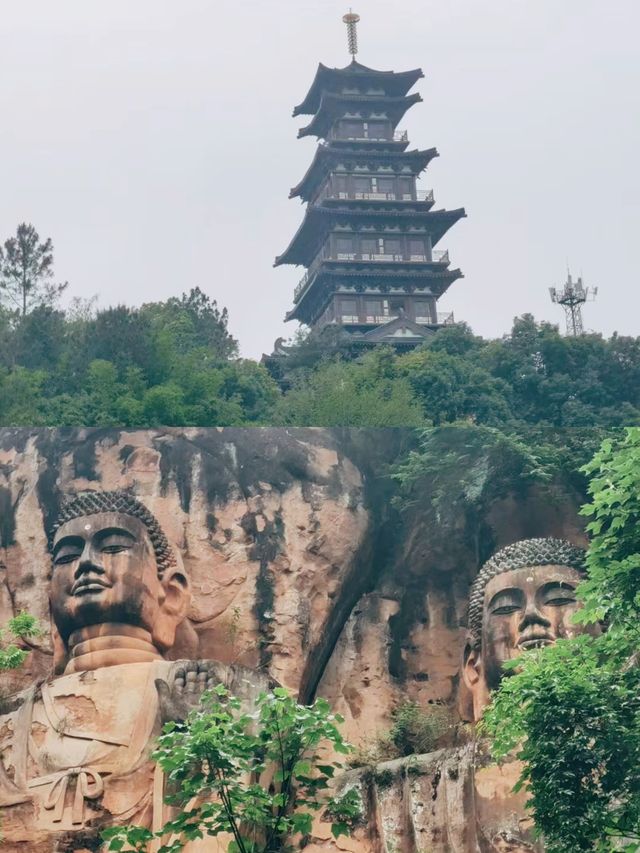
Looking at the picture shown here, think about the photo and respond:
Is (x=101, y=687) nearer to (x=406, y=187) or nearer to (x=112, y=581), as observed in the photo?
(x=112, y=581)

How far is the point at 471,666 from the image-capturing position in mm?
14625

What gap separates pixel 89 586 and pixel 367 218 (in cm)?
2209

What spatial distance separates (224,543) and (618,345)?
14.2 m

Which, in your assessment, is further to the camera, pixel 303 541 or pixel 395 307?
pixel 395 307

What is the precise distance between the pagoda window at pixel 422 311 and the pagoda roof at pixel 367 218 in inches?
78.8

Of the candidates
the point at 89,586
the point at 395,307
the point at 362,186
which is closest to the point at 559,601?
the point at 89,586

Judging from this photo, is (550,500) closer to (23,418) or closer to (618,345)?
(23,418)

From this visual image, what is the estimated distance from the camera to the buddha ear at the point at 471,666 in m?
14.5

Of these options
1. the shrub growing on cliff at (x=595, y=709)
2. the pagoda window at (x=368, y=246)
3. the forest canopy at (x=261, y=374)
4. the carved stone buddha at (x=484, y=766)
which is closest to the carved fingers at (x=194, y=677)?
Answer: the carved stone buddha at (x=484, y=766)

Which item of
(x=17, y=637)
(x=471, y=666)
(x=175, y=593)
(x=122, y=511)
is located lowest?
(x=471, y=666)

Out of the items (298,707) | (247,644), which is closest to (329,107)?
(247,644)

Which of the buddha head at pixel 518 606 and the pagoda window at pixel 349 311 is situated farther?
the pagoda window at pixel 349 311

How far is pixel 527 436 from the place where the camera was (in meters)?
16.6

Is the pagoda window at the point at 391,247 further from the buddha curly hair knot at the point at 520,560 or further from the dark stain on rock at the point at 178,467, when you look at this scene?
the buddha curly hair knot at the point at 520,560
